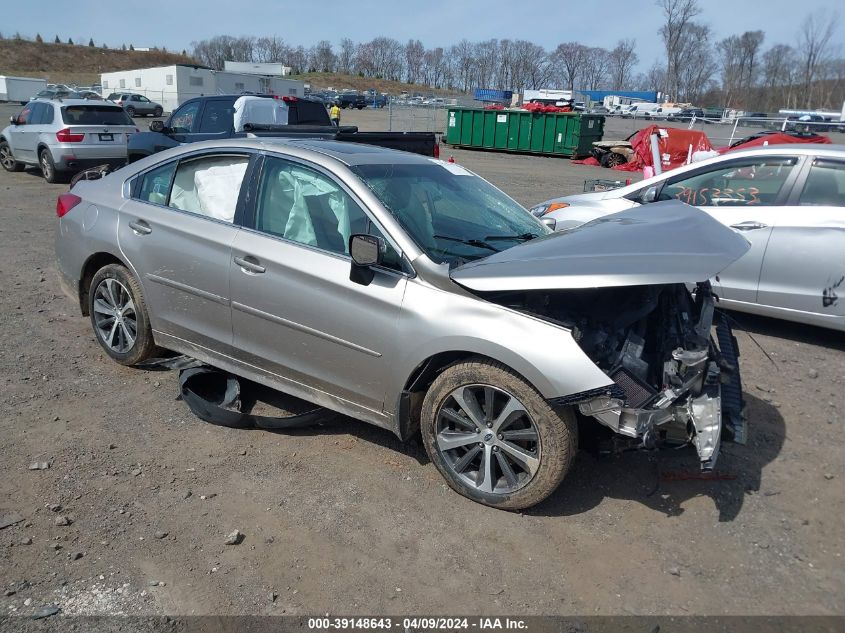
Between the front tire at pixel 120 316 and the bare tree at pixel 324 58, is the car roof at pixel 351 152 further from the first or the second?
the bare tree at pixel 324 58

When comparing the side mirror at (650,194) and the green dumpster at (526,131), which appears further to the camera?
the green dumpster at (526,131)

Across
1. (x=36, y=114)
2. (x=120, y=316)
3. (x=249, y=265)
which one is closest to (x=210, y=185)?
(x=249, y=265)

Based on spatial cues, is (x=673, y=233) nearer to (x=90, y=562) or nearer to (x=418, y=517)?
(x=418, y=517)

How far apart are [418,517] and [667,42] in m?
99.1

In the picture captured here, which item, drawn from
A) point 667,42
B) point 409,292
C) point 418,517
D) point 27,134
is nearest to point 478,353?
point 409,292

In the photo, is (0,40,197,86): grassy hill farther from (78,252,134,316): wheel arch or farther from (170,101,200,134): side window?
(78,252,134,316): wheel arch

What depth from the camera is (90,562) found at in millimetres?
2963

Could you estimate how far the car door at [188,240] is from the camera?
13.6ft

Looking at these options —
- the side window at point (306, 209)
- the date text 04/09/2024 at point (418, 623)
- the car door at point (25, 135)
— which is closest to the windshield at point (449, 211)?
the side window at point (306, 209)

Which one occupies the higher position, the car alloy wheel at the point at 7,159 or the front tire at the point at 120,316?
the car alloy wheel at the point at 7,159

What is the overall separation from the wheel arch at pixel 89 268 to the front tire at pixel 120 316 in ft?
0.26

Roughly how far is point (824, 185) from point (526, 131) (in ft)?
74.6

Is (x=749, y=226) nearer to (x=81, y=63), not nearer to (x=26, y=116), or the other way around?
(x=26, y=116)

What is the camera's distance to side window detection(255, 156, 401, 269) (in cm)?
375
